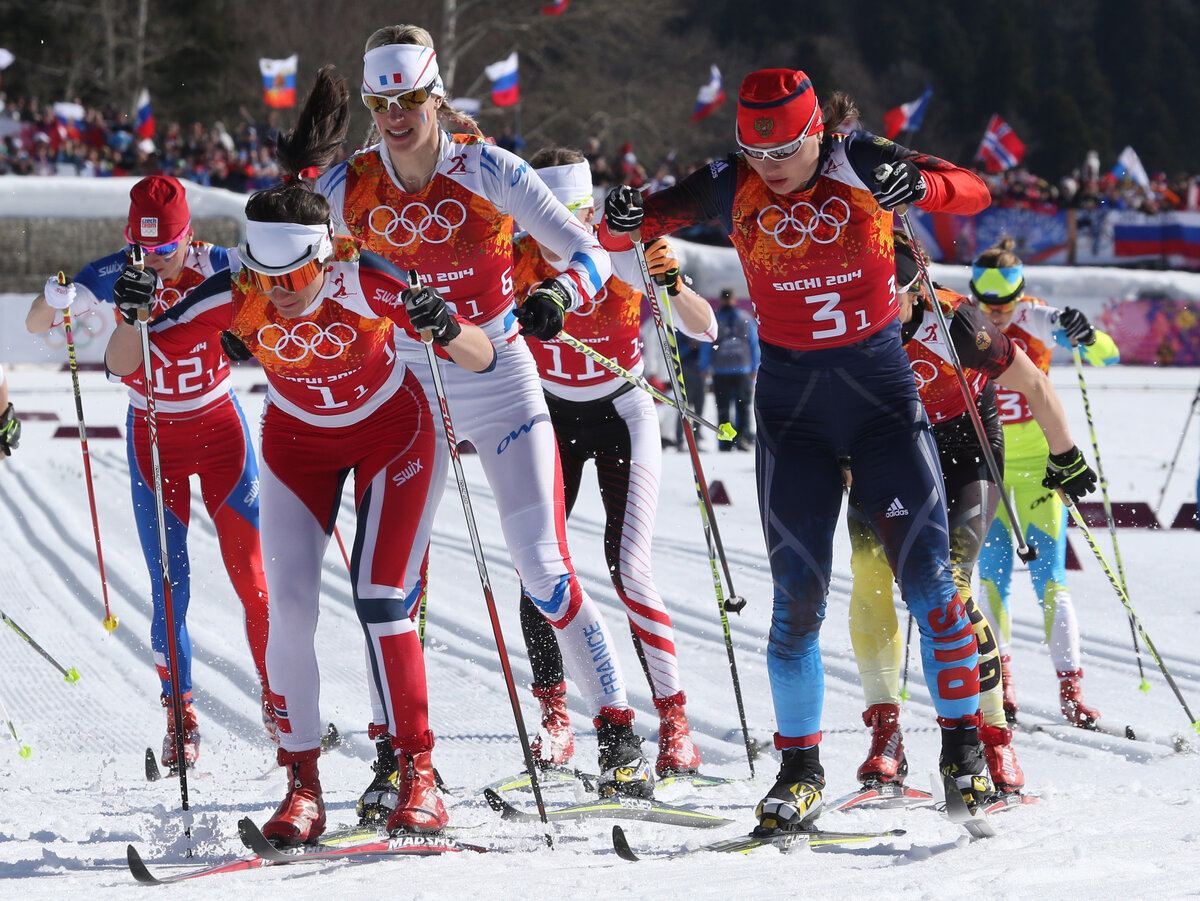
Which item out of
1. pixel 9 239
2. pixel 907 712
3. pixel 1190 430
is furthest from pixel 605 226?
pixel 9 239

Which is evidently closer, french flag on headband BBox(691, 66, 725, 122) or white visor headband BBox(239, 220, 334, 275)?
white visor headband BBox(239, 220, 334, 275)

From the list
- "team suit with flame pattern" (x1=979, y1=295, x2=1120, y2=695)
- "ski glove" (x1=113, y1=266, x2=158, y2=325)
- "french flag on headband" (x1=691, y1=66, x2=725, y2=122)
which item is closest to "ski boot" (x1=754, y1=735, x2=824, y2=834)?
"team suit with flame pattern" (x1=979, y1=295, x2=1120, y2=695)

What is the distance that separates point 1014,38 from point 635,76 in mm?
17557

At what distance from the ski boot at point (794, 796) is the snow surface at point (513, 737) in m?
0.17

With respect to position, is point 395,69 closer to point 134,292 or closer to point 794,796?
point 134,292

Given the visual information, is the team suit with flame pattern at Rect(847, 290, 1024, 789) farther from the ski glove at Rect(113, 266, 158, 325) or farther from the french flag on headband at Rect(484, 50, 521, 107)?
the french flag on headband at Rect(484, 50, 521, 107)

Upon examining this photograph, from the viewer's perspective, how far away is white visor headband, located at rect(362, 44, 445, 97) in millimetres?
4152

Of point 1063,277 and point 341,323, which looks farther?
point 1063,277

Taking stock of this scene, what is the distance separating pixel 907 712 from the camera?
5.89 meters

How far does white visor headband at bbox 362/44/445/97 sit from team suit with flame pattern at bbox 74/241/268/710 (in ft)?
4.27

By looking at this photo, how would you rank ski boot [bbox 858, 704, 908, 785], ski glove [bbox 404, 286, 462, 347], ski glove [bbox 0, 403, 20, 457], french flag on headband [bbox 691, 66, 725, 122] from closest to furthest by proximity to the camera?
ski glove [bbox 404, 286, 462, 347]
ski boot [bbox 858, 704, 908, 785]
ski glove [bbox 0, 403, 20, 457]
french flag on headband [bbox 691, 66, 725, 122]

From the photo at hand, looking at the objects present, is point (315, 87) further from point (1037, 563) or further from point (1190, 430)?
point (1190, 430)

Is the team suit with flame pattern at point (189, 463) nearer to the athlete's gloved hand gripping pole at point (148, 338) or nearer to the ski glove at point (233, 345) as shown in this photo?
the athlete's gloved hand gripping pole at point (148, 338)

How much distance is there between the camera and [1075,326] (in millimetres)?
6395
